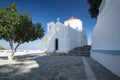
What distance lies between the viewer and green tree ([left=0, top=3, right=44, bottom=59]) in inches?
610

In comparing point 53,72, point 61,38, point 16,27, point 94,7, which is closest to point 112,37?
point 53,72

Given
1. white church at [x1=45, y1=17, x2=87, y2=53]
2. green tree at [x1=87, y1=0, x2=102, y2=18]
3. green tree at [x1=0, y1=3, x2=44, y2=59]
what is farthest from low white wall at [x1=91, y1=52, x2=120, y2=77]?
white church at [x1=45, y1=17, x2=87, y2=53]

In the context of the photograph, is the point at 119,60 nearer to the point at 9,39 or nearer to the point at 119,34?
the point at 119,34

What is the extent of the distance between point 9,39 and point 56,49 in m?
16.1

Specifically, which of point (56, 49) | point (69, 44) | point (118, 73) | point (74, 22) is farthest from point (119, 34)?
point (74, 22)

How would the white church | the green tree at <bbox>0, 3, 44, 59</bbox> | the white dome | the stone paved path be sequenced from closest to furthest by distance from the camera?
1. the stone paved path
2. the green tree at <bbox>0, 3, 44, 59</bbox>
3. the white church
4. the white dome

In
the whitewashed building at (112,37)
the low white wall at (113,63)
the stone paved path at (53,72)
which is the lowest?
the stone paved path at (53,72)

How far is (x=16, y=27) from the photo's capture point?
16.4m

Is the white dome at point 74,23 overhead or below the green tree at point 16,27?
overhead

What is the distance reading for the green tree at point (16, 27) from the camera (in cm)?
1549

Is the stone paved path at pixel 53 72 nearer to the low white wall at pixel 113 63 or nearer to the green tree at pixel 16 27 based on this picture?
the low white wall at pixel 113 63

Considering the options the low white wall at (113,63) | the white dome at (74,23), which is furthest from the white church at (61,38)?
the low white wall at (113,63)

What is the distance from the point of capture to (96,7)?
20.8m

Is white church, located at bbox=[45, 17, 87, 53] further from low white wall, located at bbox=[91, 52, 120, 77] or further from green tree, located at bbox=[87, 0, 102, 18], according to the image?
low white wall, located at bbox=[91, 52, 120, 77]
